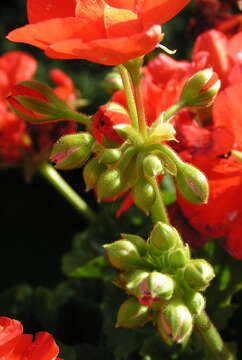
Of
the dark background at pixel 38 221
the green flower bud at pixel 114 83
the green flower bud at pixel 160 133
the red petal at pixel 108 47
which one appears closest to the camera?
the red petal at pixel 108 47

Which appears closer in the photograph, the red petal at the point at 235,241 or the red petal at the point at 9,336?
the red petal at the point at 9,336

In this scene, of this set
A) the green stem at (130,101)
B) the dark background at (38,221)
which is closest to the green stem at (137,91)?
the green stem at (130,101)

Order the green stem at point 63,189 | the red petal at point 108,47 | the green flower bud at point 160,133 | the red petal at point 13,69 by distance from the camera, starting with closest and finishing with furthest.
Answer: the red petal at point 108,47 → the green flower bud at point 160,133 → the green stem at point 63,189 → the red petal at point 13,69

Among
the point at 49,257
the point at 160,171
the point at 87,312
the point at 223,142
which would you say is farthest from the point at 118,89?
the point at 49,257

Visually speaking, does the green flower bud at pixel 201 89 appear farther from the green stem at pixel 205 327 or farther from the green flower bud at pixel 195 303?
the green flower bud at pixel 195 303

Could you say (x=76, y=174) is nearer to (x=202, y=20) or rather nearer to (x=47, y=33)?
(x=202, y=20)

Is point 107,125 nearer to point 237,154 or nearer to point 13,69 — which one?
point 237,154

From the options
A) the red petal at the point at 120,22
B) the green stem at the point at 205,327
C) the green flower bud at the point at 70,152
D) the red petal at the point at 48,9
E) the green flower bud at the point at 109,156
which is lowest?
the green stem at the point at 205,327
